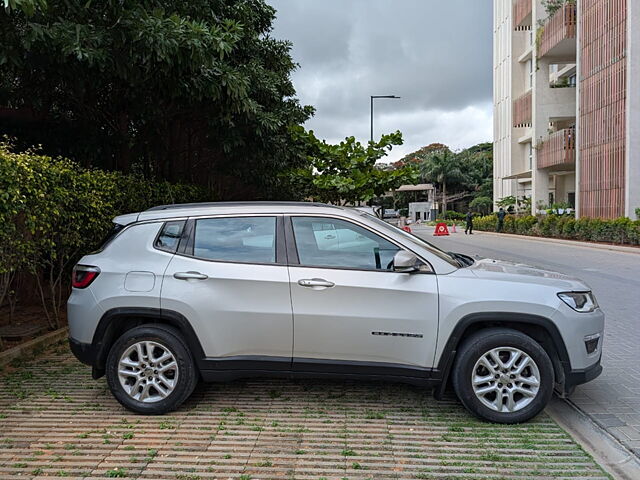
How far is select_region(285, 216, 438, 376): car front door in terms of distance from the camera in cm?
411

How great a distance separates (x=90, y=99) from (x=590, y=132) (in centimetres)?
2417

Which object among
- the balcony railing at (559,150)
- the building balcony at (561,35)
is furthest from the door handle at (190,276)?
the building balcony at (561,35)

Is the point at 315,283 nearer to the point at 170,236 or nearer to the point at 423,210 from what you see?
the point at 170,236

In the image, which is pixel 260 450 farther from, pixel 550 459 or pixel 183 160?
pixel 183 160

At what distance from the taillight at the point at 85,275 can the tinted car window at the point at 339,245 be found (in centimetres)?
170

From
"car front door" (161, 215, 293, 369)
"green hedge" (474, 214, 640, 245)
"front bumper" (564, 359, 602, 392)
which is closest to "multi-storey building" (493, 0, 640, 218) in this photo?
"green hedge" (474, 214, 640, 245)

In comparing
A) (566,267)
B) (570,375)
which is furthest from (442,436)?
(566,267)

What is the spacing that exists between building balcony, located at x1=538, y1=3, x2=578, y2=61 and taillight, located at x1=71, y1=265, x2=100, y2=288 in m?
30.6

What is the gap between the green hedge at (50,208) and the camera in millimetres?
5238

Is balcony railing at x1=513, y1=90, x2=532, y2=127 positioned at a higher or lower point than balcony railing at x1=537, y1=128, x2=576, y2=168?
higher

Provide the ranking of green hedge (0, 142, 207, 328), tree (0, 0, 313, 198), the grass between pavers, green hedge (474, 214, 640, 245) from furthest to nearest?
green hedge (474, 214, 640, 245) < tree (0, 0, 313, 198) < green hedge (0, 142, 207, 328) < the grass between pavers

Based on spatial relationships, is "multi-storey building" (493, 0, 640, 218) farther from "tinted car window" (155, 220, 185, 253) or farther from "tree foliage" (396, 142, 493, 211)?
"tree foliage" (396, 142, 493, 211)

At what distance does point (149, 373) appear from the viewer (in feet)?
14.1

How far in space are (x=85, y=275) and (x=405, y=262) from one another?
2.65 m
